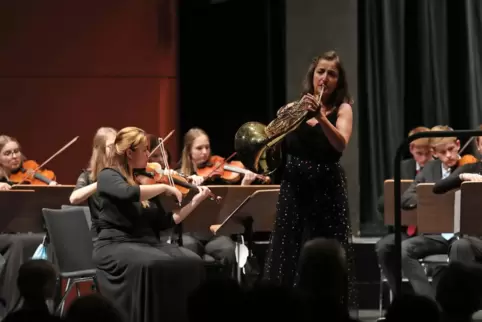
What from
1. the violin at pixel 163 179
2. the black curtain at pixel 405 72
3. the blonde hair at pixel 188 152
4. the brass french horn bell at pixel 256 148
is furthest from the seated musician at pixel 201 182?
the brass french horn bell at pixel 256 148

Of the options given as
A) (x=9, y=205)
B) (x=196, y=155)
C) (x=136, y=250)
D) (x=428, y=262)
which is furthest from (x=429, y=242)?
(x=9, y=205)

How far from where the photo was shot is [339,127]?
408 cm

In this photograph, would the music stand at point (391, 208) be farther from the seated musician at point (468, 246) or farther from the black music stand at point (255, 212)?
the black music stand at point (255, 212)

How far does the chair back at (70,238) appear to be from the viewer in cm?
513

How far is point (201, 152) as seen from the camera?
21.3 ft

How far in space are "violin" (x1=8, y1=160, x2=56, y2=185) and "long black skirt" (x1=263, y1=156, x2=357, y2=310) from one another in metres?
2.88

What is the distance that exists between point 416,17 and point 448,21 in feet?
0.83

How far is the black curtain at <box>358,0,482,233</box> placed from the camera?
23.6 feet

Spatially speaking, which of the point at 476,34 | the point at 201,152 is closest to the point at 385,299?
the point at 201,152

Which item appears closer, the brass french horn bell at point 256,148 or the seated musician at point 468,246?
the brass french horn bell at point 256,148

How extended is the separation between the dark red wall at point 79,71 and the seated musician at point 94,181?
6.98 ft

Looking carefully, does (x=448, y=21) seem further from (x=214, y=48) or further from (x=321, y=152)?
(x=321, y=152)

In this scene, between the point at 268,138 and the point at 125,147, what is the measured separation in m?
0.98

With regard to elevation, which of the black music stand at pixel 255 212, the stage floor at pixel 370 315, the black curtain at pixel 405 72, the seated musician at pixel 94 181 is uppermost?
the black curtain at pixel 405 72
